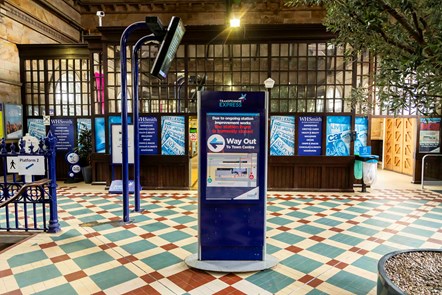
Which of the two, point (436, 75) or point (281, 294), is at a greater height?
point (436, 75)

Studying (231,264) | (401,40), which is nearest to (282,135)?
(231,264)

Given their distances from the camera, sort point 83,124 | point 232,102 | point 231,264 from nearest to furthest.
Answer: point 232,102
point 231,264
point 83,124

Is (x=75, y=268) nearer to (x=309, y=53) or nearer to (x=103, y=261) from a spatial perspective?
(x=103, y=261)

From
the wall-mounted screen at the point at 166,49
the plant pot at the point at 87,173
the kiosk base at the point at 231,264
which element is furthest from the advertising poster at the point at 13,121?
the kiosk base at the point at 231,264

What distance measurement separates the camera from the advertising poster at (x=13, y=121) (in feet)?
24.7

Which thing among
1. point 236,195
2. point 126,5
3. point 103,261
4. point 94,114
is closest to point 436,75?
point 236,195

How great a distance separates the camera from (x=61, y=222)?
4.61 m

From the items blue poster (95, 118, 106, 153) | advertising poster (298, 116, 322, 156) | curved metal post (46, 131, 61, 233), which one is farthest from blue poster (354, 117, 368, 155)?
curved metal post (46, 131, 61, 233)

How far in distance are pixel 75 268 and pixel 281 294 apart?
2120mm

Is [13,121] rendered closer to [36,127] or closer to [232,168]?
[36,127]

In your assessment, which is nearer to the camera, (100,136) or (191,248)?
(191,248)

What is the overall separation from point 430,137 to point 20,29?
1139 cm

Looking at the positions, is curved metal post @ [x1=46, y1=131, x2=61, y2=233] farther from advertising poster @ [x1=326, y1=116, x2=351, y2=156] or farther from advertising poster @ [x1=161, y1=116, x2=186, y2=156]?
advertising poster @ [x1=326, y1=116, x2=351, y2=156]

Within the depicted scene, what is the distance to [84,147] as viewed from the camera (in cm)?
827
